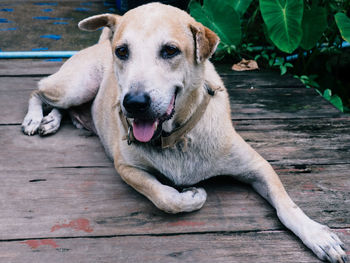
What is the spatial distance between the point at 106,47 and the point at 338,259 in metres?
2.27

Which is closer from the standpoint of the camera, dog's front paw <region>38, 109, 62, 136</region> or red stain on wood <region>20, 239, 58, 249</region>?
red stain on wood <region>20, 239, 58, 249</region>

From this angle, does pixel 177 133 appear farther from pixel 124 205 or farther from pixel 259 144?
pixel 259 144

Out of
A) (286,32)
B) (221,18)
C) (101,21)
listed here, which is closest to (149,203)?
(101,21)

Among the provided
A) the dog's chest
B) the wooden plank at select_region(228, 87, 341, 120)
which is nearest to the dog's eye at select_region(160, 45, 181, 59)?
the dog's chest

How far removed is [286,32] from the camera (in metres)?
3.24

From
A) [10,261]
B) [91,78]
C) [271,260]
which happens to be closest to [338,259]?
[271,260]

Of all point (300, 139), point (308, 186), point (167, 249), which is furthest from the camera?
point (300, 139)

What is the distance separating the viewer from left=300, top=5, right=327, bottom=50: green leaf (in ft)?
11.2

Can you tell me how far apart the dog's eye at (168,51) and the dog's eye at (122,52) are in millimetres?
178

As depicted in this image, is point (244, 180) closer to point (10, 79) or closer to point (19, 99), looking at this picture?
point (19, 99)

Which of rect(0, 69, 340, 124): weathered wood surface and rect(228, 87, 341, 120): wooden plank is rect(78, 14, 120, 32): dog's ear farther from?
rect(228, 87, 341, 120): wooden plank

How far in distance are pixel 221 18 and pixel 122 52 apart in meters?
2.05

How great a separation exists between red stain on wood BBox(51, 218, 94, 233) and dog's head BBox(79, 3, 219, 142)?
1.70 feet

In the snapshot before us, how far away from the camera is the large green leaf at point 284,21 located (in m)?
→ 3.19
